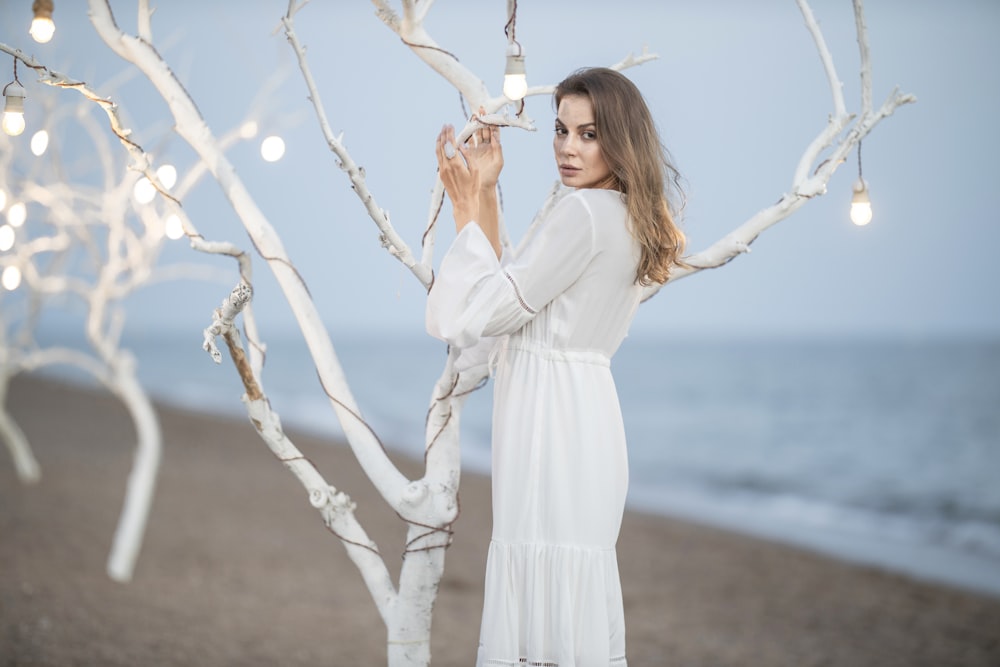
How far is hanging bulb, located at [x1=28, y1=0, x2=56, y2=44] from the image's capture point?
2.38m

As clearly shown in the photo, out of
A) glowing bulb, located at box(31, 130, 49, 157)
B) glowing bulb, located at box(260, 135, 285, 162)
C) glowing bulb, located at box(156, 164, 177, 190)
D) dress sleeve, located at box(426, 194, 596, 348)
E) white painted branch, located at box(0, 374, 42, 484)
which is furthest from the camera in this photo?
white painted branch, located at box(0, 374, 42, 484)

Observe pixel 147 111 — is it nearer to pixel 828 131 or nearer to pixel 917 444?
pixel 828 131

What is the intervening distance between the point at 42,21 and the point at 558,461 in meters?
1.60

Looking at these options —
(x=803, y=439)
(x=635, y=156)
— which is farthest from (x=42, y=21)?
(x=803, y=439)

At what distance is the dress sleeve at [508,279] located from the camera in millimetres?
1970

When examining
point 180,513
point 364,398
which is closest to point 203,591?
point 180,513

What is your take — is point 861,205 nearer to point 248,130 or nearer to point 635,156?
point 635,156

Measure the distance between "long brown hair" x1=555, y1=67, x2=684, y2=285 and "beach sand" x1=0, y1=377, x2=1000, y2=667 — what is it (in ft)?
11.2

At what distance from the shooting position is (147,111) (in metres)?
6.59

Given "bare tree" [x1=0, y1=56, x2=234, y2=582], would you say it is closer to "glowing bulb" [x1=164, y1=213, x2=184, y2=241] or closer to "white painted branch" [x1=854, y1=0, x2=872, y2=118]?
"glowing bulb" [x1=164, y1=213, x2=184, y2=241]

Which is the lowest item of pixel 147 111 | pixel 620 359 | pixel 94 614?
pixel 94 614

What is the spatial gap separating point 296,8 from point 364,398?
31550 mm

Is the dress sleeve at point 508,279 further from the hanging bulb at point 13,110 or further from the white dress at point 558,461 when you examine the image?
the hanging bulb at point 13,110

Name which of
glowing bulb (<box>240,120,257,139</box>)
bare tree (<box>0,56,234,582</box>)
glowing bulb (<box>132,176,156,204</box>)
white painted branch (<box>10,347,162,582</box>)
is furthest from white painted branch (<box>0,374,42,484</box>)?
glowing bulb (<box>132,176,156,204</box>)
